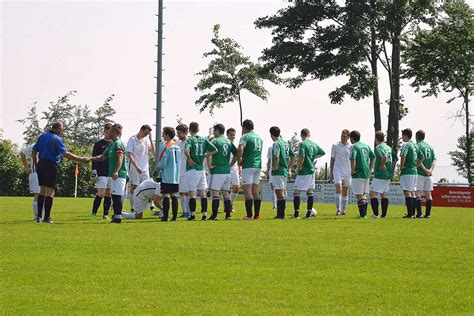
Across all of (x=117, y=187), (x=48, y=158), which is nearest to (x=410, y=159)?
(x=117, y=187)

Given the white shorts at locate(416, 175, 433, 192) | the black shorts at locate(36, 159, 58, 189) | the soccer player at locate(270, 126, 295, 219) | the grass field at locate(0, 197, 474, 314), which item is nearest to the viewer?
the grass field at locate(0, 197, 474, 314)

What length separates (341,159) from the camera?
26266 mm

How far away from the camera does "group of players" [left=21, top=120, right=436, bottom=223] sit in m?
20.0

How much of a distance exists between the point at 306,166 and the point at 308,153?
45 centimetres

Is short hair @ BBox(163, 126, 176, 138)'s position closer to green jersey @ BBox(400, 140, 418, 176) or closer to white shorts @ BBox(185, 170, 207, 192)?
white shorts @ BBox(185, 170, 207, 192)

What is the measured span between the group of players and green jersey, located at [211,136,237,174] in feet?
0.08

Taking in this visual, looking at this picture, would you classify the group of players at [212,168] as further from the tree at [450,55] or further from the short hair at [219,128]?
the tree at [450,55]

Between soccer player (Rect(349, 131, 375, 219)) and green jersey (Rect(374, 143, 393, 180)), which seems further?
green jersey (Rect(374, 143, 393, 180))

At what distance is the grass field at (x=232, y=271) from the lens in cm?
848

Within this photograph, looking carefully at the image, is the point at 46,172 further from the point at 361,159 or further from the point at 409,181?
the point at 409,181

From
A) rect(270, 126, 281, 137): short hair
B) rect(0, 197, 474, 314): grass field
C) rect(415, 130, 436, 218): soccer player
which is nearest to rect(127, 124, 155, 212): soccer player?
rect(270, 126, 281, 137): short hair

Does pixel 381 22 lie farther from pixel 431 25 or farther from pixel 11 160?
pixel 11 160

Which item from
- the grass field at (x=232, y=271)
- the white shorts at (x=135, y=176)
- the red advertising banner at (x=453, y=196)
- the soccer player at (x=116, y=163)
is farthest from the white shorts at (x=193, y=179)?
the red advertising banner at (x=453, y=196)

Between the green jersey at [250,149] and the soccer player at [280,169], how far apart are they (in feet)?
1.90
